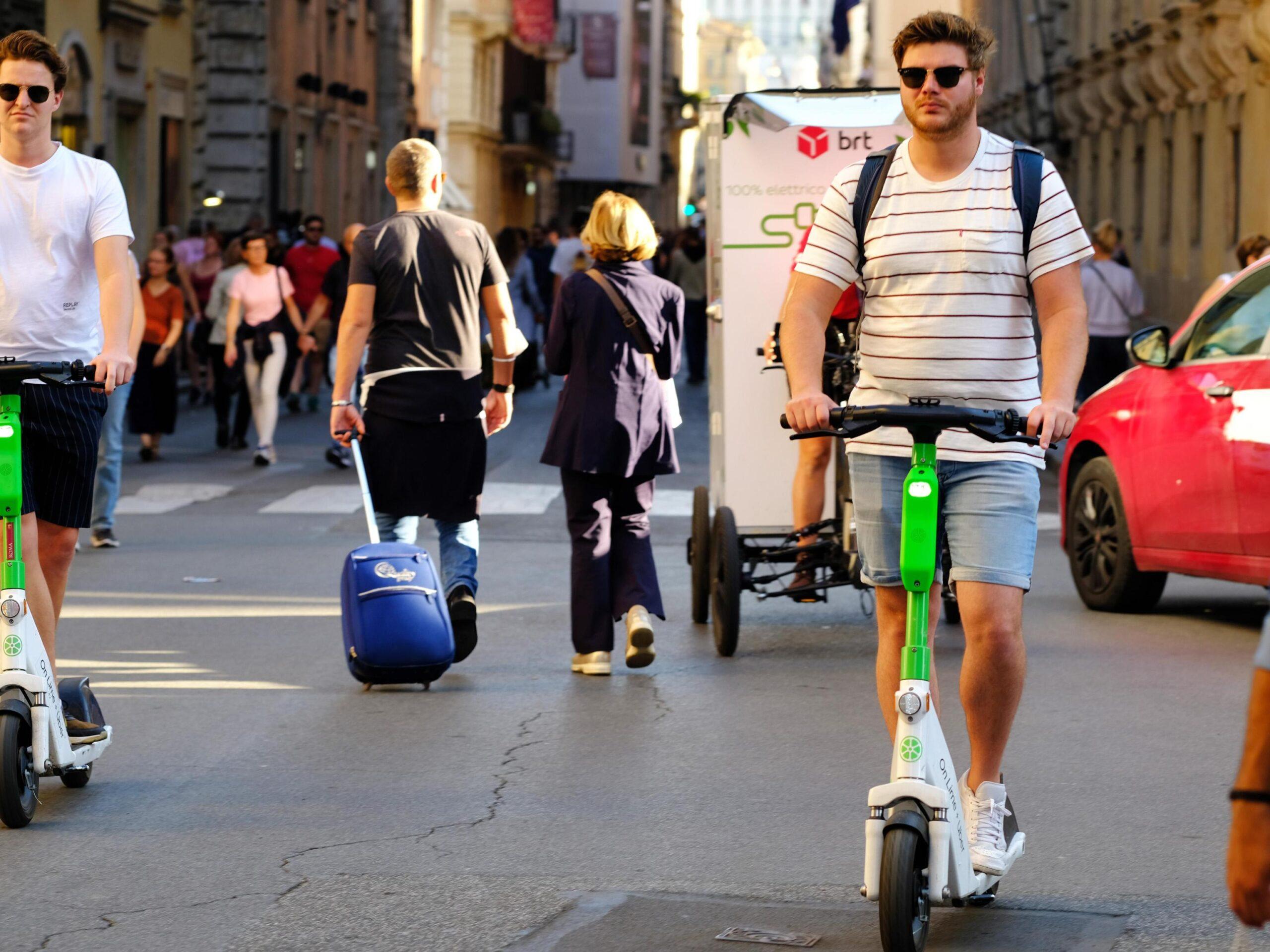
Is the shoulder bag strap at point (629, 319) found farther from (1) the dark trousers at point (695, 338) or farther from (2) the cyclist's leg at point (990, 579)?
(1) the dark trousers at point (695, 338)

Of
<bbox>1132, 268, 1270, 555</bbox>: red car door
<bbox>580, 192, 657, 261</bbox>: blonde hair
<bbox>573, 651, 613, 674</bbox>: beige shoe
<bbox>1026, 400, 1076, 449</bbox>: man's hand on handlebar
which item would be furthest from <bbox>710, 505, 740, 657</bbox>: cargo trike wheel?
<bbox>1026, 400, 1076, 449</bbox>: man's hand on handlebar

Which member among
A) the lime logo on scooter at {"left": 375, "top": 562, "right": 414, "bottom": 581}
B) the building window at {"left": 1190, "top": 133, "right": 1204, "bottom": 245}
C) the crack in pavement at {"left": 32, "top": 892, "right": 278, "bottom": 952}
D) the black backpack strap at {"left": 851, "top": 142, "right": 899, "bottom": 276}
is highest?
the building window at {"left": 1190, "top": 133, "right": 1204, "bottom": 245}

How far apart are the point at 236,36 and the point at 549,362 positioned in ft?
86.6

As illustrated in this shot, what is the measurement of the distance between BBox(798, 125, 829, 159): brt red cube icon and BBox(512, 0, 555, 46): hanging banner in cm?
5866

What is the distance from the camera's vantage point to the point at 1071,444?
10867 millimetres

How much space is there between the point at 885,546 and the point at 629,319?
3.63 m

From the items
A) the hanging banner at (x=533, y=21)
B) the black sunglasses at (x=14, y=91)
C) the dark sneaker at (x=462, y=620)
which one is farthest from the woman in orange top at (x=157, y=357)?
the hanging banner at (x=533, y=21)

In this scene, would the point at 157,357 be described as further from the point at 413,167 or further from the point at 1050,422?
the point at 1050,422

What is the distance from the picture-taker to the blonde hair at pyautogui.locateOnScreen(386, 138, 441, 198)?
8688 millimetres

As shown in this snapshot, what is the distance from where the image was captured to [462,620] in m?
8.70

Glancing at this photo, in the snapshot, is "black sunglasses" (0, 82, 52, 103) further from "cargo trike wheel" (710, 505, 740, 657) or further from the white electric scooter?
"cargo trike wheel" (710, 505, 740, 657)

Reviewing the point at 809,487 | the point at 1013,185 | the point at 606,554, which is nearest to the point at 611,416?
the point at 606,554

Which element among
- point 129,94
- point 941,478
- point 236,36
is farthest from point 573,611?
point 236,36

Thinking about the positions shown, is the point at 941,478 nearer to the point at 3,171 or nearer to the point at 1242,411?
the point at 3,171
